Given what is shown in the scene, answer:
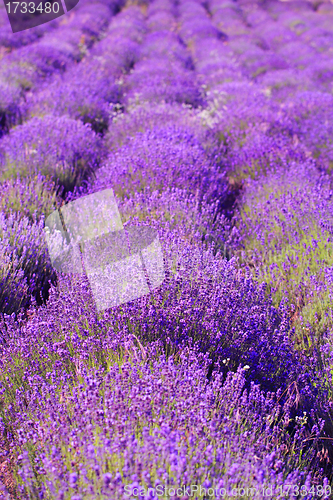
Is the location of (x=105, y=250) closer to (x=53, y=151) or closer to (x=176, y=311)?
(x=176, y=311)

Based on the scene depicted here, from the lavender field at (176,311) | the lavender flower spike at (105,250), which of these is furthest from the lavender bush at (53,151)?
the lavender flower spike at (105,250)

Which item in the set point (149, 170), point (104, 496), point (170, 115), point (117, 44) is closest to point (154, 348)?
point (104, 496)

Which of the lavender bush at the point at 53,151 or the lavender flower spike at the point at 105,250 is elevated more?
the lavender bush at the point at 53,151

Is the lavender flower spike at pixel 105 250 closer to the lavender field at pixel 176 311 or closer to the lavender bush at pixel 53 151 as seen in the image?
the lavender field at pixel 176 311

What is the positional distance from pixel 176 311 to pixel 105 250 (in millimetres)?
821

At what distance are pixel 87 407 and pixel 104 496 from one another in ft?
A: 1.10

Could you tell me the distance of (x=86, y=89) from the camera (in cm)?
590

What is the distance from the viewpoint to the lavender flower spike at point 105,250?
2.13 metres

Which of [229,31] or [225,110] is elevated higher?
[229,31]

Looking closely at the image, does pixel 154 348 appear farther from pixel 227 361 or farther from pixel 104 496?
pixel 104 496

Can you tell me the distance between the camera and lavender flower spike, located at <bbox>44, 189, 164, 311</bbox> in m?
2.13

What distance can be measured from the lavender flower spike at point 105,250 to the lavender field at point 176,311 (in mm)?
66

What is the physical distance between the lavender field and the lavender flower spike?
2.6 inches

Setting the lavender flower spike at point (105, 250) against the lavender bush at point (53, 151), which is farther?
the lavender bush at point (53, 151)
